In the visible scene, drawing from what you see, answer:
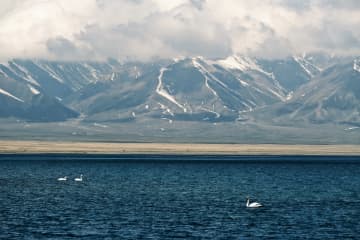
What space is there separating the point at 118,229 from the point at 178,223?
665 centimetres

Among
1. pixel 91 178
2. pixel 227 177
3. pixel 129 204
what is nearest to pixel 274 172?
pixel 227 177

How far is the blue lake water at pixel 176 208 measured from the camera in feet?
266

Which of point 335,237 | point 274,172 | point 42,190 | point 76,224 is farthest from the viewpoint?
point 274,172

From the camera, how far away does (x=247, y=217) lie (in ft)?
304

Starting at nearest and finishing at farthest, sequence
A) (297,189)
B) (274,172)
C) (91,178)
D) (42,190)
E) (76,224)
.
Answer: (76,224) → (42,190) → (297,189) → (91,178) → (274,172)

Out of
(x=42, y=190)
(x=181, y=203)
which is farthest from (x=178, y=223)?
(x=42, y=190)

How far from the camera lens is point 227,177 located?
532 ft

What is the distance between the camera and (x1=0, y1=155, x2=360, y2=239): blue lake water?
81.0 metres

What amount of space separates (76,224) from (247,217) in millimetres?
17017

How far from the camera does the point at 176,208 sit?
99.6m

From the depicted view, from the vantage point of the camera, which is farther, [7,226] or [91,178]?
[91,178]

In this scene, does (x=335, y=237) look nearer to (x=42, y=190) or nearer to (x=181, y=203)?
(x=181, y=203)

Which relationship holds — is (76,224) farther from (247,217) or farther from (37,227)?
(247,217)

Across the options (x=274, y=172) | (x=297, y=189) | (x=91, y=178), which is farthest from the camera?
(x=274, y=172)
